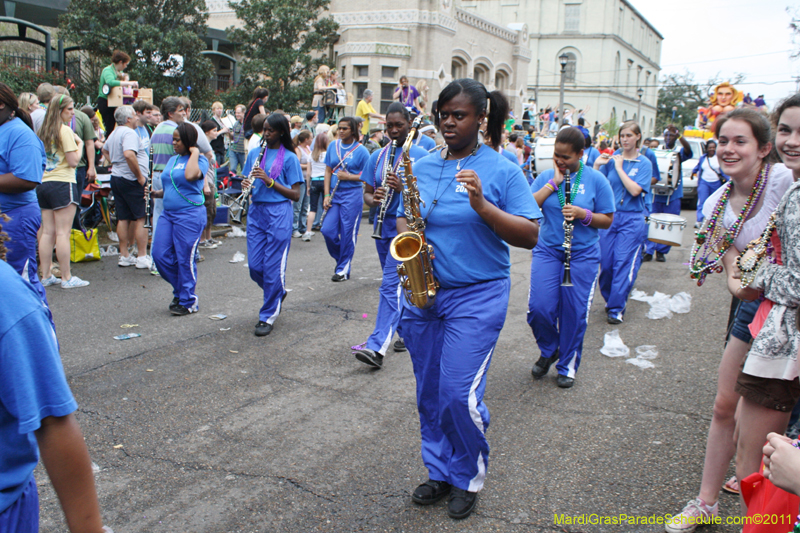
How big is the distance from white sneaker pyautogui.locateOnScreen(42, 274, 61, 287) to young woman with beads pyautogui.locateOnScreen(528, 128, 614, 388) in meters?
5.72

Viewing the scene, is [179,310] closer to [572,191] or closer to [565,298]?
[565,298]

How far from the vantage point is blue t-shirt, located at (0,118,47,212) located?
453cm

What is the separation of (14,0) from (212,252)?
598 inches

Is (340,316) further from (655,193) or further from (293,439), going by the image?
(655,193)

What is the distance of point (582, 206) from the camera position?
518 cm

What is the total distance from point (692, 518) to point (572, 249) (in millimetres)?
2444

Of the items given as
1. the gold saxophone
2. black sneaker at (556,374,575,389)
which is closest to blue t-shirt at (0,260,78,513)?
the gold saxophone

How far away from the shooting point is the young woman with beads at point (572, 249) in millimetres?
5102

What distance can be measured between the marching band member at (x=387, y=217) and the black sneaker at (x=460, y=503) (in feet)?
6.99

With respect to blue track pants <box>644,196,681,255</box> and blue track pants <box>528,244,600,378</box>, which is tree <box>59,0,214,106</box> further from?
blue track pants <box>528,244,600,378</box>

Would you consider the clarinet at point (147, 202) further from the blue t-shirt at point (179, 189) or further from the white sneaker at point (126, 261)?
the blue t-shirt at point (179, 189)

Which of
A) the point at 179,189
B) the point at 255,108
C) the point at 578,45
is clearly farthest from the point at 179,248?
the point at 578,45

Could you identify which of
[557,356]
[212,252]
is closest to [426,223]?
[557,356]

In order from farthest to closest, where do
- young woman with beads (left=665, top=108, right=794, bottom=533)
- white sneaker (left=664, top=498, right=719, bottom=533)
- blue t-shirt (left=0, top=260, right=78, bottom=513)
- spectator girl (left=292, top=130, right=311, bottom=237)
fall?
spectator girl (left=292, top=130, right=311, bottom=237), white sneaker (left=664, top=498, right=719, bottom=533), young woman with beads (left=665, top=108, right=794, bottom=533), blue t-shirt (left=0, top=260, right=78, bottom=513)
